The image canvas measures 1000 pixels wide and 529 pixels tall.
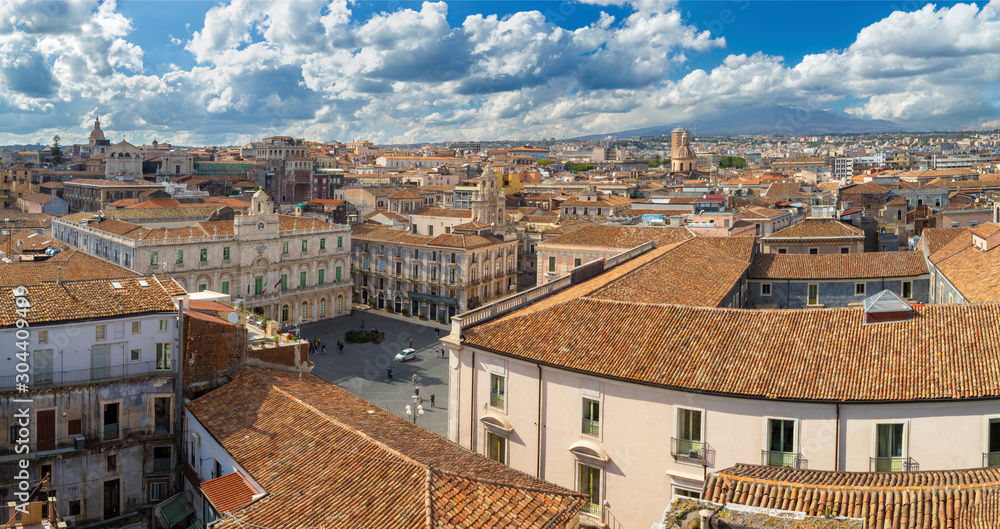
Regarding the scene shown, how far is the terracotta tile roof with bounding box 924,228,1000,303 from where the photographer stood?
29500mm

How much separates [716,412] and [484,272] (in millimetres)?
52152

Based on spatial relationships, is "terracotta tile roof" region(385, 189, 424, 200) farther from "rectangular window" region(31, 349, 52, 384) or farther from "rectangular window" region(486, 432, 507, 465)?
"rectangular window" region(486, 432, 507, 465)

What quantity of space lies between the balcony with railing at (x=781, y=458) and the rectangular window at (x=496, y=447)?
832 cm

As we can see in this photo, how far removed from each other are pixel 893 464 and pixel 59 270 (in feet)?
113

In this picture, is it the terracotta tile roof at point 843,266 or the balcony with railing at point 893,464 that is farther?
the terracotta tile roof at point 843,266

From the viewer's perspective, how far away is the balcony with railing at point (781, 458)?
1981 cm

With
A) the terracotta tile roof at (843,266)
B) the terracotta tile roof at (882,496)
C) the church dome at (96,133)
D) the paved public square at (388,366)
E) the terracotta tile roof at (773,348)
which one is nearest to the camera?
the terracotta tile roof at (882,496)

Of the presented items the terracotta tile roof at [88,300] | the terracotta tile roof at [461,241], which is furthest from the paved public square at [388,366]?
the terracotta tile roof at [88,300]

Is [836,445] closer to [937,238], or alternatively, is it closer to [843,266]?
[843,266]

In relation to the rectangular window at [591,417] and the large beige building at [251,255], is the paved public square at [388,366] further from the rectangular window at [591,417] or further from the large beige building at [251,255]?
the rectangular window at [591,417]

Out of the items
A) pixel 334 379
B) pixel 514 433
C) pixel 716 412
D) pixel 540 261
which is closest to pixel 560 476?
pixel 514 433

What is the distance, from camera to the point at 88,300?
26.9 meters

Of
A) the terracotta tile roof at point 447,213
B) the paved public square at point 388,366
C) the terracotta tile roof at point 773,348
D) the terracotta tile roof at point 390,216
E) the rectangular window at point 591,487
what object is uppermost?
the terracotta tile roof at point 447,213

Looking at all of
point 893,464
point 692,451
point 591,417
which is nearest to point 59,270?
point 591,417
